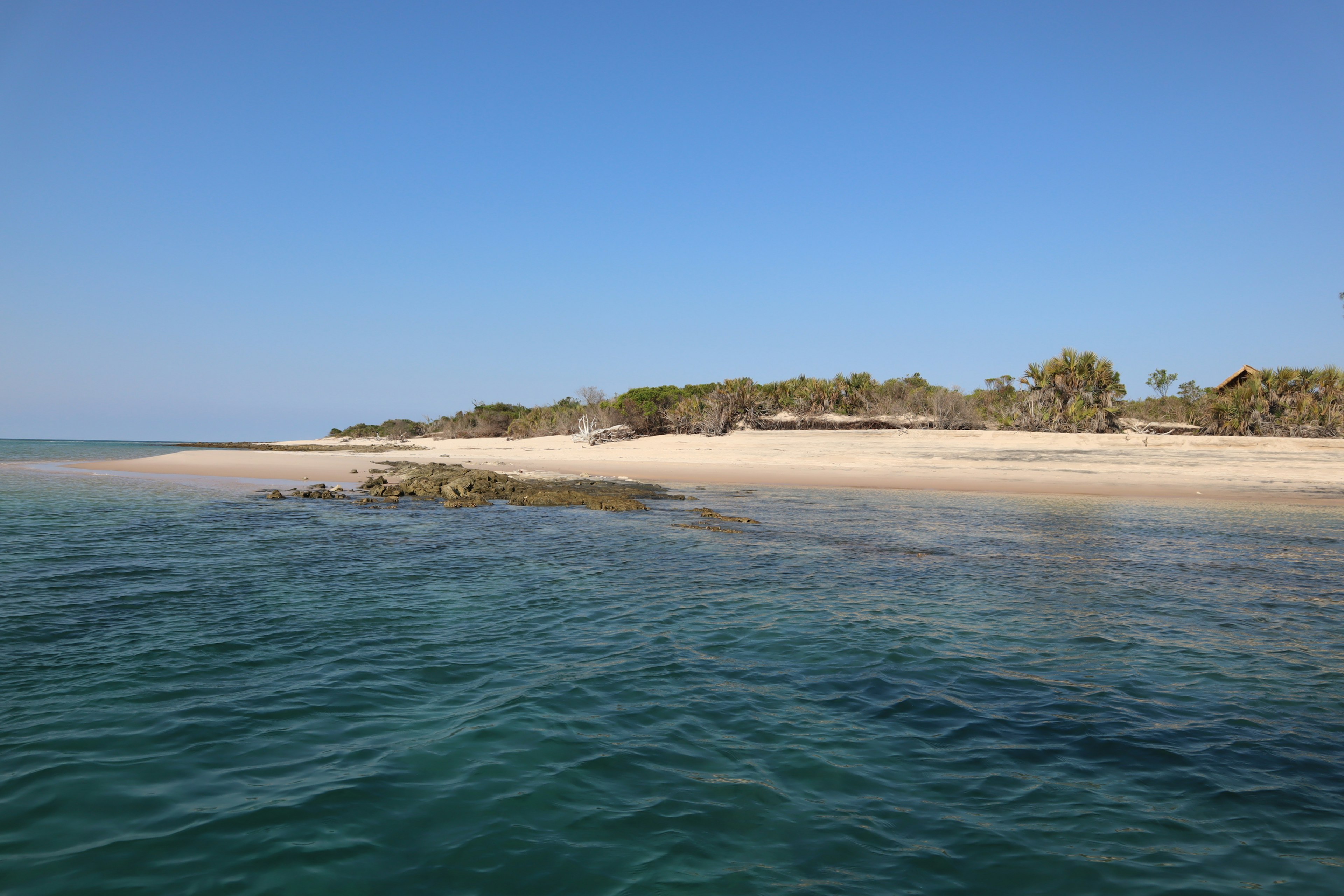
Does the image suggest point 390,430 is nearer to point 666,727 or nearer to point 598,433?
point 598,433

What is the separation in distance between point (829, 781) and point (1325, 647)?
7.05m

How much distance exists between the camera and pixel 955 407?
156 feet

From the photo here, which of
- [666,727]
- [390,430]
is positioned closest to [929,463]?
[666,727]

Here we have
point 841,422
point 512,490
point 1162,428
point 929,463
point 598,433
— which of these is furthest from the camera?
point 841,422

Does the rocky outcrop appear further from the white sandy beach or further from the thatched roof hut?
the thatched roof hut

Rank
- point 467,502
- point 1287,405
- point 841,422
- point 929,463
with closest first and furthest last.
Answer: point 467,502, point 929,463, point 1287,405, point 841,422

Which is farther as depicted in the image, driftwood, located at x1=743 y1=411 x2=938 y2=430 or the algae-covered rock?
driftwood, located at x1=743 y1=411 x2=938 y2=430

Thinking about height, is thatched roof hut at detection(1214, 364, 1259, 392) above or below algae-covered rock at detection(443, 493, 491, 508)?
above

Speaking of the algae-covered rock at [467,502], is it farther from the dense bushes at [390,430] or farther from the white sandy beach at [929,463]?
the dense bushes at [390,430]

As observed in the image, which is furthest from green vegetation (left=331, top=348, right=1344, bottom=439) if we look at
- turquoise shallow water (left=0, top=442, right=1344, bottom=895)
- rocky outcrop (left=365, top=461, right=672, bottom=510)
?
turquoise shallow water (left=0, top=442, right=1344, bottom=895)

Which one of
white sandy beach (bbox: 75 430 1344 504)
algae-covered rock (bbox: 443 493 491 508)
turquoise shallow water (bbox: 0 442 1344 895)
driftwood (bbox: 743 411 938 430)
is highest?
driftwood (bbox: 743 411 938 430)

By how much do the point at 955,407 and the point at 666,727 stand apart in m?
46.5

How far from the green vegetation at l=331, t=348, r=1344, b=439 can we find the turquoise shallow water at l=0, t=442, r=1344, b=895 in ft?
113

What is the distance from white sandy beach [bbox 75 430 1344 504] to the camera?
1054 inches
